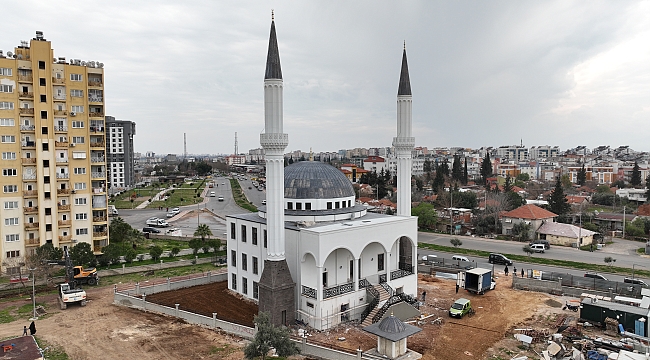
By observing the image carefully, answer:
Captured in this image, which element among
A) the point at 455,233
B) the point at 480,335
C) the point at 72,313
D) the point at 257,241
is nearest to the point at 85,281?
the point at 72,313

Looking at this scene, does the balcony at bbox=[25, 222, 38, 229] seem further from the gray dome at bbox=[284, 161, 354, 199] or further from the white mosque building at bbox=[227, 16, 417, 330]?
the gray dome at bbox=[284, 161, 354, 199]

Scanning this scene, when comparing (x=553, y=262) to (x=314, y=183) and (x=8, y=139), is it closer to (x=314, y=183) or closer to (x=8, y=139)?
(x=314, y=183)

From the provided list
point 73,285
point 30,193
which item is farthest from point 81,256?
point 30,193

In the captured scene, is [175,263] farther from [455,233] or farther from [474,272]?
[455,233]

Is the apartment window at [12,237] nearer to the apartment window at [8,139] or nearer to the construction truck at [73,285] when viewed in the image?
the construction truck at [73,285]

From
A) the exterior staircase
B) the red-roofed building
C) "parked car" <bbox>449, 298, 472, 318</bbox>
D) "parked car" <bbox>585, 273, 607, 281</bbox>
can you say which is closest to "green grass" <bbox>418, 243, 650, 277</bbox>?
"parked car" <bbox>585, 273, 607, 281</bbox>

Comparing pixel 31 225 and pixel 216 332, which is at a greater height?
pixel 31 225
